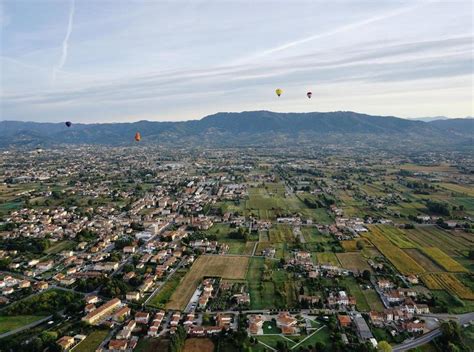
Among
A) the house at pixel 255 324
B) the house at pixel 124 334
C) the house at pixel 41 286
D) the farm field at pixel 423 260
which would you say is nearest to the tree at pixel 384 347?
the house at pixel 255 324

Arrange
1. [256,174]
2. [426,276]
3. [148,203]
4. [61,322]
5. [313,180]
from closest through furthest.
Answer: [61,322], [426,276], [148,203], [313,180], [256,174]

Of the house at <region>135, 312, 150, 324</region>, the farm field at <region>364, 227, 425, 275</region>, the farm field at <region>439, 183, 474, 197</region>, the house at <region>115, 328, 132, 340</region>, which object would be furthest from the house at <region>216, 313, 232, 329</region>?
the farm field at <region>439, 183, 474, 197</region>

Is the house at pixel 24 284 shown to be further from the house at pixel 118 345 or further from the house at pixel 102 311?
the house at pixel 118 345

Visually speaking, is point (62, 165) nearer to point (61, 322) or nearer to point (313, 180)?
point (313, 180)

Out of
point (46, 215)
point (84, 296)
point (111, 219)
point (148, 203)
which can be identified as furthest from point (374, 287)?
point (46, 215)

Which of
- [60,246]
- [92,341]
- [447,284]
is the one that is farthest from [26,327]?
[447,284]

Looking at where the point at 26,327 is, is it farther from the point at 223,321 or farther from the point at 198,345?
the point at 223,321

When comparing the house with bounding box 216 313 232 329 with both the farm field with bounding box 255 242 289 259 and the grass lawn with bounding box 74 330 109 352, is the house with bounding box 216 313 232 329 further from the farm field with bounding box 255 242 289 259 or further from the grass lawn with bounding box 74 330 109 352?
the farm field with bounding box 255 242 289 259
